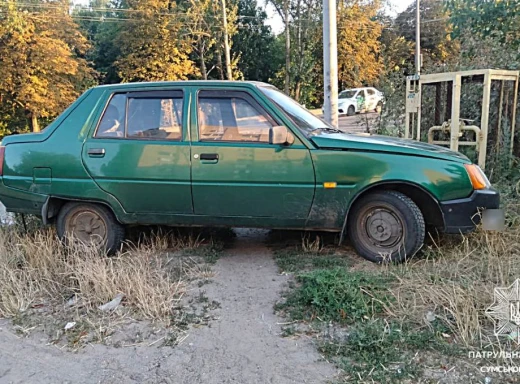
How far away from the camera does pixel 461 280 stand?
11.7 feet

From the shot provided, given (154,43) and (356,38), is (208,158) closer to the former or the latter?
(154,43)

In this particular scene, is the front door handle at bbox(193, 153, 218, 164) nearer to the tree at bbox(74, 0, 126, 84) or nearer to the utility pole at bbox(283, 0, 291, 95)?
the utility pole at bbox(283, 0, 291, 95)

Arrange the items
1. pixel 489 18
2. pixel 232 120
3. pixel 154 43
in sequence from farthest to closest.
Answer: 1. pixel 154 43
2. pixel 489 18
3. pixel 232 120

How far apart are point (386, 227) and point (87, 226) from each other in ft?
9.86

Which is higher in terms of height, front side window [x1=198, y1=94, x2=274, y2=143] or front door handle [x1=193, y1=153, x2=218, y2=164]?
front side window [x1=198, y1=94, x2=274, y2=143]

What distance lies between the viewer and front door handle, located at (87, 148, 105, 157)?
443 centimetres

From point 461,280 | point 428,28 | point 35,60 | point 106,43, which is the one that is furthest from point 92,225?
point 428,28

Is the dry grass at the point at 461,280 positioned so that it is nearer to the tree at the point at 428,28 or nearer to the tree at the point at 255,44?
the tree at the point at 255,44

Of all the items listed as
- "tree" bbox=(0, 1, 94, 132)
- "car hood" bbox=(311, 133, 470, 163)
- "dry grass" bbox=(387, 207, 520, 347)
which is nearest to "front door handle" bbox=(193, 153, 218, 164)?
"car hood" bbox=(311, 133, 470, 163)

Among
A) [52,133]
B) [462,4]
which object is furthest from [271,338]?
[462,4]

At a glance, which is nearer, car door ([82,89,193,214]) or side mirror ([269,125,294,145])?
side mirror ([269,125,294,145])

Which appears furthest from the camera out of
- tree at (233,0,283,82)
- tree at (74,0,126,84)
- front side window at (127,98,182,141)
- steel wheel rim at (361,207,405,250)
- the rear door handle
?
tree at (233,0,283,82)

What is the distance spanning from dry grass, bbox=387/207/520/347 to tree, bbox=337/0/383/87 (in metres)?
27.9

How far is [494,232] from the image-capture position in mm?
4414
